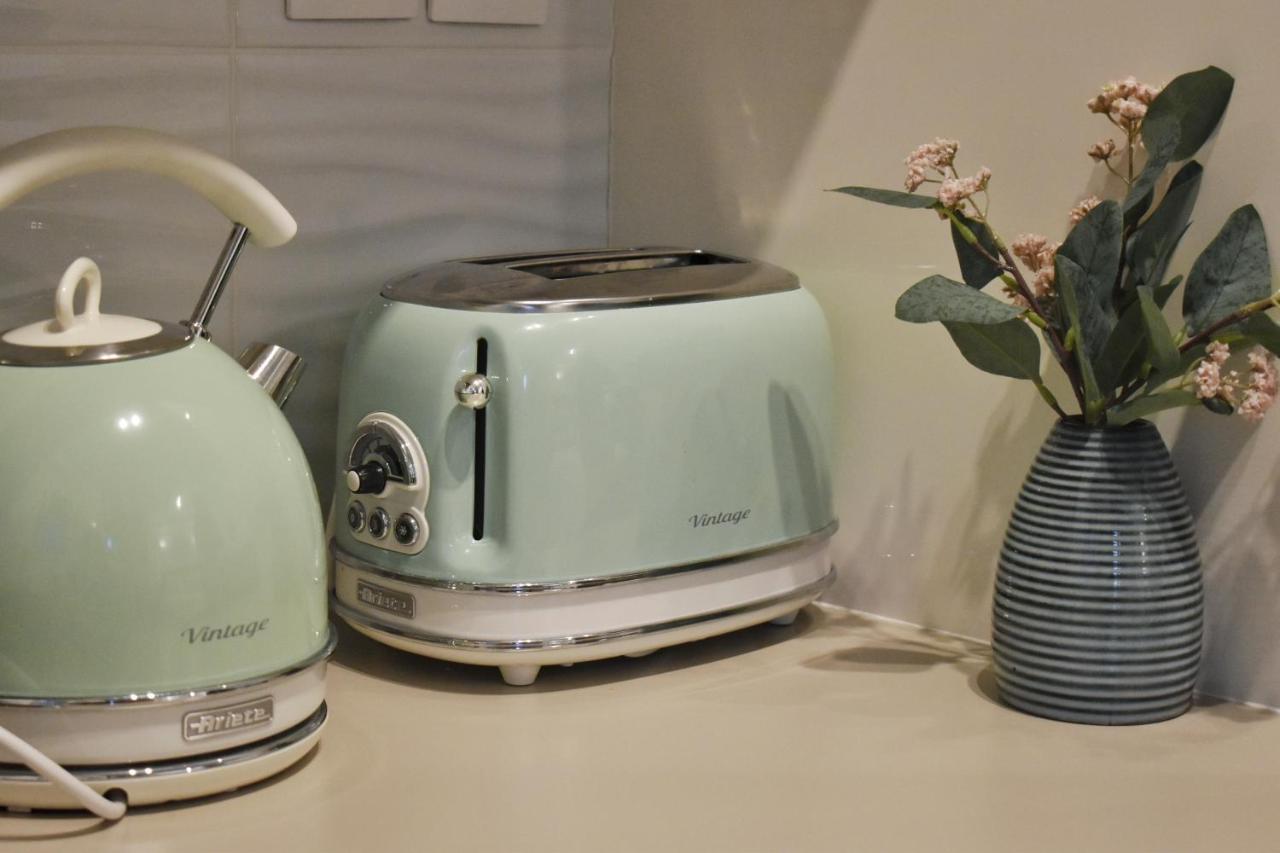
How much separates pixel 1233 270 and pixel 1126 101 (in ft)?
0.39

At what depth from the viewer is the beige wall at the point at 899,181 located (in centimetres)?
101

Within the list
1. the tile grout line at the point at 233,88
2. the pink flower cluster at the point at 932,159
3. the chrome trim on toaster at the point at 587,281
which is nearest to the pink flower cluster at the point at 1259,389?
the pink flower cluster at the point at 932,159

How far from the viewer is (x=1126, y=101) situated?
99 centimetres

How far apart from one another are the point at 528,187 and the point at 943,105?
1.08 ft

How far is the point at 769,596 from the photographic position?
1.12 metres

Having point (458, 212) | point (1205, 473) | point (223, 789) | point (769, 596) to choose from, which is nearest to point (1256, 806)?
point (1205, 473)

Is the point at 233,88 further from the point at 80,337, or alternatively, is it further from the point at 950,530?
the point at 950,530

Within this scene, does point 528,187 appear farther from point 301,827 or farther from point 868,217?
point 301,827

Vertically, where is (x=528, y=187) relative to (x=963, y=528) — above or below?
above

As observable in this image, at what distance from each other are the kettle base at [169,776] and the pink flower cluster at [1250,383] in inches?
20.9

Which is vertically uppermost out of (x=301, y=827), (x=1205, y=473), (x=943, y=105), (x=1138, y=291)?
(x=943, y=105)

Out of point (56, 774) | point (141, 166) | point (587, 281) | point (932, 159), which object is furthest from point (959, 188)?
point (56, 774)

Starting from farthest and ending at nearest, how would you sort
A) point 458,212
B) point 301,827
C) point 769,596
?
point 458,212, point 769,596, point 301,827

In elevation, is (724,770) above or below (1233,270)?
below
